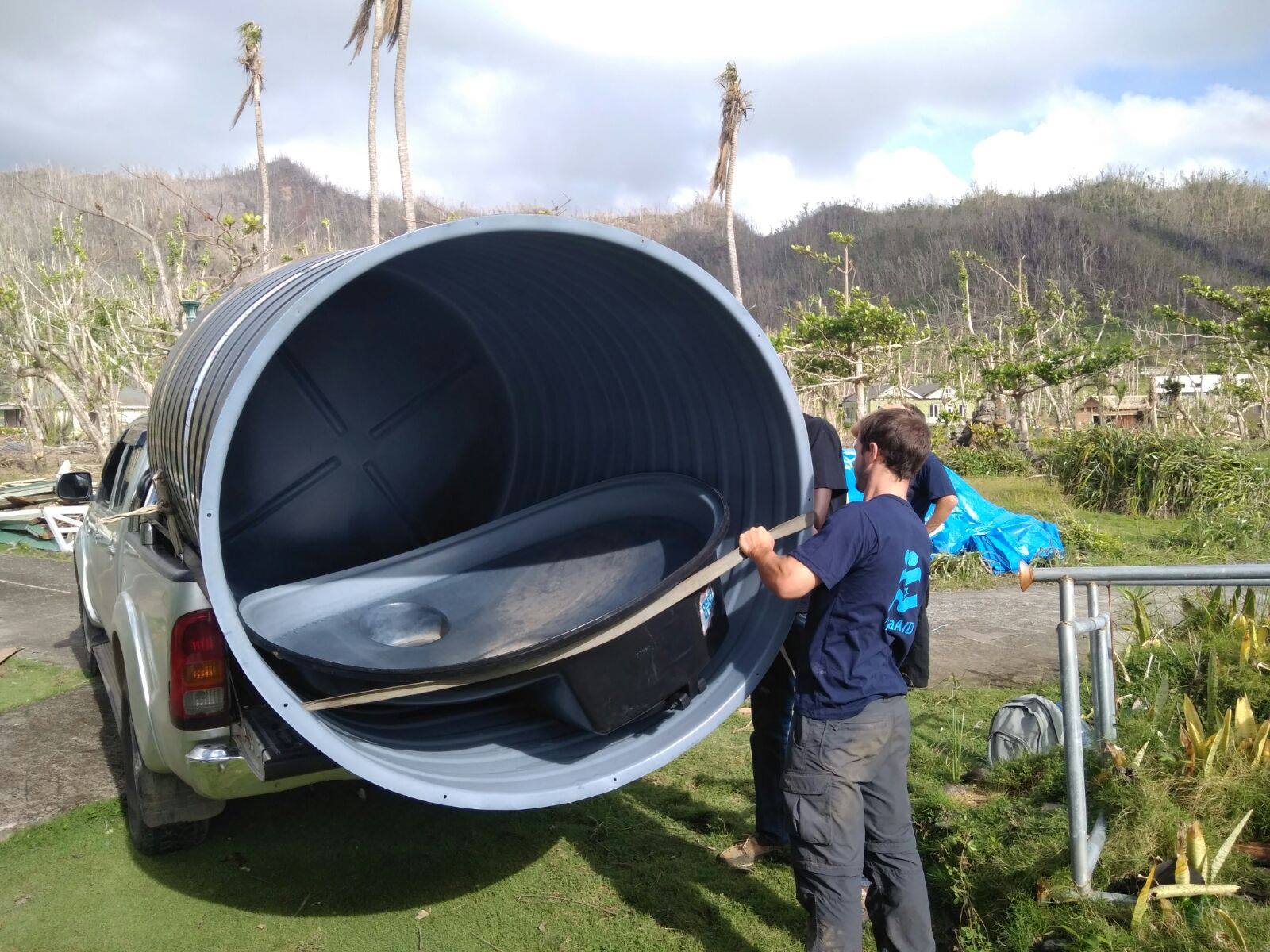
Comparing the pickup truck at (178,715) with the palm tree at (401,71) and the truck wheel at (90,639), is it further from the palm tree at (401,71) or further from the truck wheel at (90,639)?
the palm tree at (401,71)

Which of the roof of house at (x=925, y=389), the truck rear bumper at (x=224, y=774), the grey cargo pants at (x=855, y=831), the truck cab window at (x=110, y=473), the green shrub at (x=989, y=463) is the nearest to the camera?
the grey cargo pants at (x=855, y=831)

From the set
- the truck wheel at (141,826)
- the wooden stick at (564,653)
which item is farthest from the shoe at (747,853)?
the truck wheel at (141,826)

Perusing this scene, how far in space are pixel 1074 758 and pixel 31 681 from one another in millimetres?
6676

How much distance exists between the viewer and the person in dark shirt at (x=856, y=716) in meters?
2.87

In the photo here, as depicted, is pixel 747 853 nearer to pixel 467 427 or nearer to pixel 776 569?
pixel 776 569

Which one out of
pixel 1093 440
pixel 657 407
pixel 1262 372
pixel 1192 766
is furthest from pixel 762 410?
pixel 1262 372

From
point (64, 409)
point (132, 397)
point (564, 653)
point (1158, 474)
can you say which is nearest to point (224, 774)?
point (564, 653)

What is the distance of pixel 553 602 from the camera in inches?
162

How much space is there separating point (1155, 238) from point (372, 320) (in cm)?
12192

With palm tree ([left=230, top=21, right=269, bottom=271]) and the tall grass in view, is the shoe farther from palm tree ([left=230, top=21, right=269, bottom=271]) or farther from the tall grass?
palm tree ([left=230, top=21, right=269, bottom=271])

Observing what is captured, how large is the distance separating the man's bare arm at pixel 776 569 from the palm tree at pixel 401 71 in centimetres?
1862

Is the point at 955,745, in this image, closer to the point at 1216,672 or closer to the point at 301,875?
the point at 1216,672

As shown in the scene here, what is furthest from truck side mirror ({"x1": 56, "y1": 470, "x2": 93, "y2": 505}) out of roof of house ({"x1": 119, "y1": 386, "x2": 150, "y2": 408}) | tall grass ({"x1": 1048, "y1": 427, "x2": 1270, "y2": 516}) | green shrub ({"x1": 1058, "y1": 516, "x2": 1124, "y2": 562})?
roof of house ({"x1": 119, "y1": 386, "x2": 150, "y2": 408})

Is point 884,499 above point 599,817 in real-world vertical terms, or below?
above
